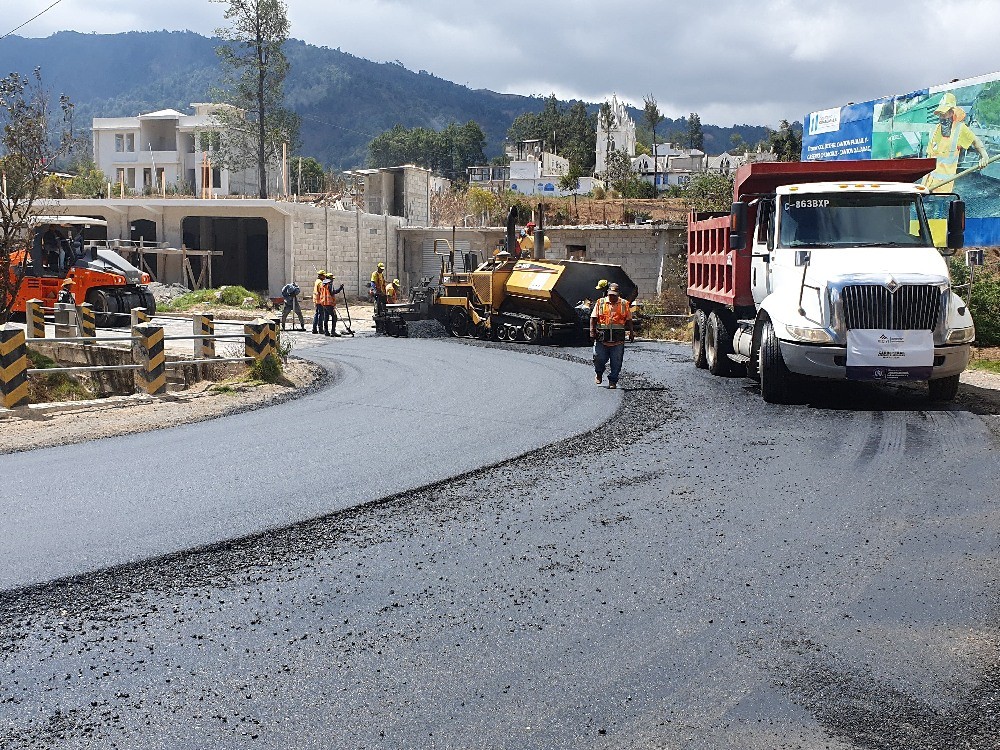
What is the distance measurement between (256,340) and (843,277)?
30.0 ft

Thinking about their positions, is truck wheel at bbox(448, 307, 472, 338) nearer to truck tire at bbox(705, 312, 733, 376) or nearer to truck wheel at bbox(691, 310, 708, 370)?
truck wheel at bbox(691, 310, 708, 370)

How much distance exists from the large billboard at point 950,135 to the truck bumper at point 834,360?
1767 centimetres

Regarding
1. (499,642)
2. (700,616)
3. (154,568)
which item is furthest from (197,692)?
(700,616)

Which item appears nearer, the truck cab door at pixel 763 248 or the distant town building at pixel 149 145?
the truck cab door at pixel 763 248

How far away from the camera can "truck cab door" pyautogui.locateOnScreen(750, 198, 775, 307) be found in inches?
521

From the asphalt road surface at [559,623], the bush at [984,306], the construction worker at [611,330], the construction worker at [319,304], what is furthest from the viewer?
the construction worker at [319,304]

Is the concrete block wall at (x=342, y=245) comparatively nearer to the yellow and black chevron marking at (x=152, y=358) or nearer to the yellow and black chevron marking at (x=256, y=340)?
the yellow and black chevron marking at (x=256, y=340)

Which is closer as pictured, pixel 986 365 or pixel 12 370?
pixel 12 370

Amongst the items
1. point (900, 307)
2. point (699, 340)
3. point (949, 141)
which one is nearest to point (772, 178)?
point (900, 307)

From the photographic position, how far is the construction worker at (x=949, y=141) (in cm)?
3139

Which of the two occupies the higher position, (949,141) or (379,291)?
(949,141)

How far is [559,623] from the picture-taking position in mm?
5344

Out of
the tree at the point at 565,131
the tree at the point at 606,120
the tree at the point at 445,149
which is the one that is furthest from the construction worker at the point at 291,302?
the tree at the point at 445,149

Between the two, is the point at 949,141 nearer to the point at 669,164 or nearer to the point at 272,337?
the point at 272,337
